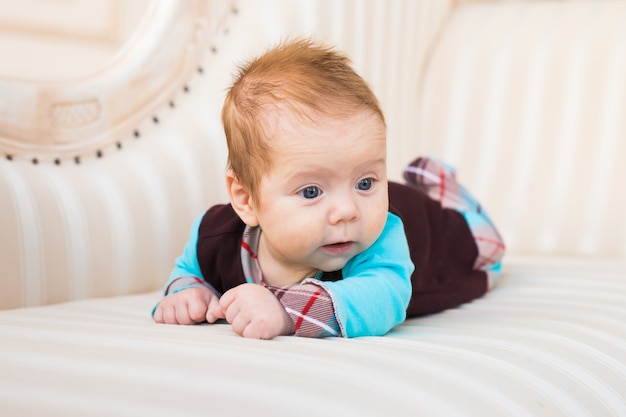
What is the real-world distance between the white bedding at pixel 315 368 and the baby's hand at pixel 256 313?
23 millimetres

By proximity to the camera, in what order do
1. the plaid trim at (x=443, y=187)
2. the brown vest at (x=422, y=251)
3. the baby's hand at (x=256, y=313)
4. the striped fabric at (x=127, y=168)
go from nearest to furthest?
the baby's hand at (x=256, y=313), the brown vest at (x=422, y=251), the striped fabric at (x=127, y=168), the plaid trim at (x=443, y=187)

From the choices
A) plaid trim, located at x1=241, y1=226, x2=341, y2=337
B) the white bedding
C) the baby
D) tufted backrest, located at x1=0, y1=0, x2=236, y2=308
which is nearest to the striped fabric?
tufted backrest, located at x1=0, y1=0, x2=236, y2=308

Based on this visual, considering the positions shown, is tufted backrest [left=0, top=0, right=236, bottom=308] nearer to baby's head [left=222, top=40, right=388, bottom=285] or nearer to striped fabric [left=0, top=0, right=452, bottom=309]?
striped fabric [left=0, top=0, right=452, bottom=309]

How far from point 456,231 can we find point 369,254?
1.52 feet

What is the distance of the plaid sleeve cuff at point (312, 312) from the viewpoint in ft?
3.70

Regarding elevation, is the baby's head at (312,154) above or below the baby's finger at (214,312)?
above

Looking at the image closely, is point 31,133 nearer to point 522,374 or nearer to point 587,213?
point 522,374

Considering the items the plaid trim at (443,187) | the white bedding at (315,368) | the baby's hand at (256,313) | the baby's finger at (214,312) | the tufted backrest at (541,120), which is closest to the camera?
the white bedding at (315,368)

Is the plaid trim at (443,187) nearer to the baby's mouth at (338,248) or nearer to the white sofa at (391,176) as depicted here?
the white sofa at (391,176)

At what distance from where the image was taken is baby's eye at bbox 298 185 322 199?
1.16 m

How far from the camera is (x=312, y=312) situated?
1.13 meters

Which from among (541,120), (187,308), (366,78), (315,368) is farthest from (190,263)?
(541,120)

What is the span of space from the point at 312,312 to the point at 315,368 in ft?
0.79

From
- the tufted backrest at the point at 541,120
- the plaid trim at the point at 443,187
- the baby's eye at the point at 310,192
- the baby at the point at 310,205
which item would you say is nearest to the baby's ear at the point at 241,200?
the baby at the point at 310,205
